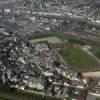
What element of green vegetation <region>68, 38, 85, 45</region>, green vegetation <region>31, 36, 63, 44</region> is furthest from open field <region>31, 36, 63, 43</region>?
green vegetation <region>68, 38, 85, 45</region>

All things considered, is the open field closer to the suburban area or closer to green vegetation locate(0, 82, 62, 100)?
the suburban area

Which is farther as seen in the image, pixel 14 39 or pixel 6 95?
pixel 14 39

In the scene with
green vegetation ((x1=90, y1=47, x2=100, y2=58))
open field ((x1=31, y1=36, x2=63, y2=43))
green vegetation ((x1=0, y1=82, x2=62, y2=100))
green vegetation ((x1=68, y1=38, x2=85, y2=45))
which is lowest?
green vegetation ((x1=0, y1=82, x2=62, y2=100))

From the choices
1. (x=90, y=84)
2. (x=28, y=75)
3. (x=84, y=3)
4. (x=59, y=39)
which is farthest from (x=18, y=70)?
(x=84, y=3)

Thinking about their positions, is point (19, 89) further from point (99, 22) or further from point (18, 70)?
point (99, 22)

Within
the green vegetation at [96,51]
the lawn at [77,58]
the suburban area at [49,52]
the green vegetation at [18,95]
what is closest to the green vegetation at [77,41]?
the suburban area at [49,52]

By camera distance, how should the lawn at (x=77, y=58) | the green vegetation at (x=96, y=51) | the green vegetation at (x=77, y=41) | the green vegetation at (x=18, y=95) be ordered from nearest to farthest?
the green vegetation at (x=18, y=95) < the lawn at (x=77, y=58) < the green vegetation at (x=96, y=51) < the green vegetation at (x=77, y=41)

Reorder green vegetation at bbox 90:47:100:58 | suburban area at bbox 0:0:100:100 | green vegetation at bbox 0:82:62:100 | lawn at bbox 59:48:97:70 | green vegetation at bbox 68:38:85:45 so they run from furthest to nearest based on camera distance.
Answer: green vegetation at bbox 68:38:85:45 → green vegetation at bbox 90:47:100:58 → lawn at bbox 59:48:97:70 → suburban area at bbox 0:0:100:100 → green vegetation at bbox 0:82:62:100

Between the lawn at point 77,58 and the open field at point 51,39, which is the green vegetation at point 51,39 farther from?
the lawn at point 77,58
